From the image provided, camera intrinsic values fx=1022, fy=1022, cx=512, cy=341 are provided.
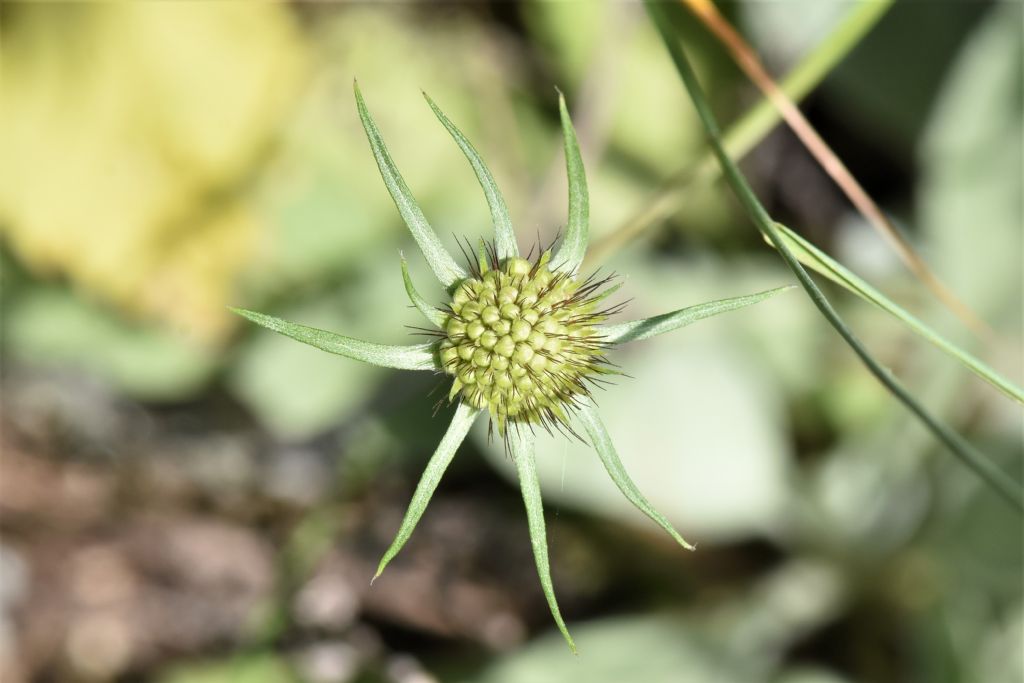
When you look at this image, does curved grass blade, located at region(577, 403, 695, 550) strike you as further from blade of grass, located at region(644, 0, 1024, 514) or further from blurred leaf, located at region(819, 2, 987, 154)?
blurred leaf, located at region(819, 2, 987, 154)

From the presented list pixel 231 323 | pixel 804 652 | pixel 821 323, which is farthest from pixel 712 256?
pixel 231 323

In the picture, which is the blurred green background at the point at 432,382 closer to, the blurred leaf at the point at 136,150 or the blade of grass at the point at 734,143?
the blurred leaf at the point at 136,150

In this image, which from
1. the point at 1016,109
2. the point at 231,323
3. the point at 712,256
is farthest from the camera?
the point at 712,256

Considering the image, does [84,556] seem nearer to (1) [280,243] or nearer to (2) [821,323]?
(1) [280,243]

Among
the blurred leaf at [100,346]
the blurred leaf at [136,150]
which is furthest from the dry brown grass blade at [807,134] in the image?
the blurred leaf at [100,346]

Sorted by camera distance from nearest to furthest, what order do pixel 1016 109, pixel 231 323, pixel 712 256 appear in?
pixel 1016 109, pixel 231 323, pixel 712 256

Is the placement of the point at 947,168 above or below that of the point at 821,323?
above

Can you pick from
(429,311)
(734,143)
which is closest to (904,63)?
(734,143)
